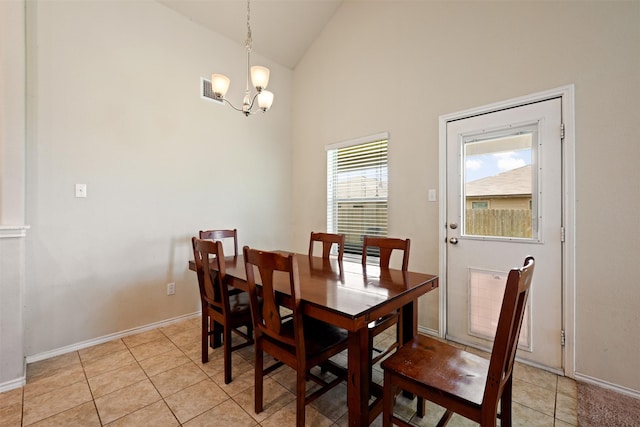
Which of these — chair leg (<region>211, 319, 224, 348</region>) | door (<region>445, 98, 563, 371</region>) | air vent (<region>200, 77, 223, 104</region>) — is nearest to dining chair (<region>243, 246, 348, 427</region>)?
chair leg (<region>211, 319, 224, 348</region>)

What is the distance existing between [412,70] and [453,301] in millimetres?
2308

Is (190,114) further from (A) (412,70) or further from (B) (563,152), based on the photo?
(B) (563,152)

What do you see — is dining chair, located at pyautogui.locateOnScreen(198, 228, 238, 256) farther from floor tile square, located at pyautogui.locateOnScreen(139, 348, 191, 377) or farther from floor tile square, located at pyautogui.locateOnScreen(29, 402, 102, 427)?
floor tile square, located at pyautogui.locateOnScreen(29, 402, 102, 427)

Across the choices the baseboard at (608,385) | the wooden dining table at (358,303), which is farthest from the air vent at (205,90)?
the baseboard at (608,385)

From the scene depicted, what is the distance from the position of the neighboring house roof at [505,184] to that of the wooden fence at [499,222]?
5.8 inches

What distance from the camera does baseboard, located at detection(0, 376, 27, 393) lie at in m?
1.91

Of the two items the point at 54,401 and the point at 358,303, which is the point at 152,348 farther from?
the point at 358,303

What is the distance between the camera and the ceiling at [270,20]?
311 cm

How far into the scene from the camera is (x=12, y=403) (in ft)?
5.90

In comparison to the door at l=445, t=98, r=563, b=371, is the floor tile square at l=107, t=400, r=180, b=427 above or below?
below

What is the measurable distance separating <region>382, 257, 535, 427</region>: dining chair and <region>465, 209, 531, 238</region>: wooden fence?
3.92 feet

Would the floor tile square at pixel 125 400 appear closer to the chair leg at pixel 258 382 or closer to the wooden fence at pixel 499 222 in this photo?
the chair leg at pixel 258 382

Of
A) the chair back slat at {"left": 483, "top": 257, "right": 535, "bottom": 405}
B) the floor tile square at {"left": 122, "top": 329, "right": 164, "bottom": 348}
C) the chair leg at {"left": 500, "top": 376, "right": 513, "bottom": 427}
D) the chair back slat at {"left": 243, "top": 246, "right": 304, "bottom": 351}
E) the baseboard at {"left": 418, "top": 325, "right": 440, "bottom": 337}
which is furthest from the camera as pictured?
the baseboard at {"left": 418, "top": 325, "right": 440, "bottom": 337}

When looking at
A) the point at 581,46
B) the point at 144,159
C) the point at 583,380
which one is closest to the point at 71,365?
the point at 144,159
